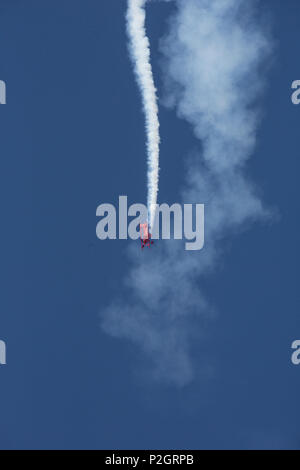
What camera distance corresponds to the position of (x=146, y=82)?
3978 centimetres

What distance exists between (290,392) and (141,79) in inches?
766

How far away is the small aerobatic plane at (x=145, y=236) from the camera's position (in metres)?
40.5

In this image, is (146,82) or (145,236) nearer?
(146,82)

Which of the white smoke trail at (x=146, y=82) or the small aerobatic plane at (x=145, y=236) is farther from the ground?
the white smoke trail at (x=146, y=82)

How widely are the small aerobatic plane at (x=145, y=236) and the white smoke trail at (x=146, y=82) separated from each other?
39cm

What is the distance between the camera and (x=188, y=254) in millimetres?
40781

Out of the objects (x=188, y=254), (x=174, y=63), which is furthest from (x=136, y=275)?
(x=174, y=63)

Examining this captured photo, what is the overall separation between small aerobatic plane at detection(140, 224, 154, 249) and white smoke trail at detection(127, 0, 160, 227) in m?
0.39

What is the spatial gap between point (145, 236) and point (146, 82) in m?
8.44

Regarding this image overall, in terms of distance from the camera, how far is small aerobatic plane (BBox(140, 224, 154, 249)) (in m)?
40.5

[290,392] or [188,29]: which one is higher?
[188,29]

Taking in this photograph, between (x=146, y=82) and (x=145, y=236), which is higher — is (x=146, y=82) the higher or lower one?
the higher one

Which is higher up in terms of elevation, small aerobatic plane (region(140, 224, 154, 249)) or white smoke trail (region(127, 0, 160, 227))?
white smoke trail (region(127, 0, 160, 227))
